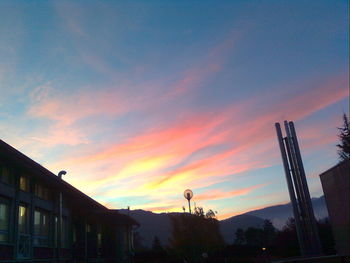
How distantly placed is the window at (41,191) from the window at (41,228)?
0.75m

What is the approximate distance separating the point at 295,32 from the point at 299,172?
291 inches

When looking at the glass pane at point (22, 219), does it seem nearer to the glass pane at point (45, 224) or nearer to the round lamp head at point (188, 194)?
the glass pane at point (45, 224)

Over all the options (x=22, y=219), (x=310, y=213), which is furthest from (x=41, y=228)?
(x=310, y=213)

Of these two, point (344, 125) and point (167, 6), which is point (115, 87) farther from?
point (344, 125)

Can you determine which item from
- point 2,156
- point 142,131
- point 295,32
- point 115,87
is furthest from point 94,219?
point 295,32

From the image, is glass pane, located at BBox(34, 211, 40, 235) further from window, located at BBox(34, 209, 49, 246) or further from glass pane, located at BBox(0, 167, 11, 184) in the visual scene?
glass pane, located at BBox(0, 167, 11, 184)

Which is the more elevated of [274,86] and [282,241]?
[274,86]

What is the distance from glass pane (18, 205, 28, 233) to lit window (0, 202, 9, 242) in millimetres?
1075

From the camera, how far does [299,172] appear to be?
19.7 m

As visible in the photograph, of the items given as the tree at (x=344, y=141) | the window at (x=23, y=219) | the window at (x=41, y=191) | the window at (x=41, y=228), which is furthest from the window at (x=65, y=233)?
the tree at (x=344, y=141)

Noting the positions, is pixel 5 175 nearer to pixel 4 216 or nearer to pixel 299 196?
pixel 4 216

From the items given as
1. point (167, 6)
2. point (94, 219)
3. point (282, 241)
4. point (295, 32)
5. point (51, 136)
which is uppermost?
point (167, 6)

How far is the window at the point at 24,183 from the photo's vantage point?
1637cm

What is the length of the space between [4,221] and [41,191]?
4046 mm
